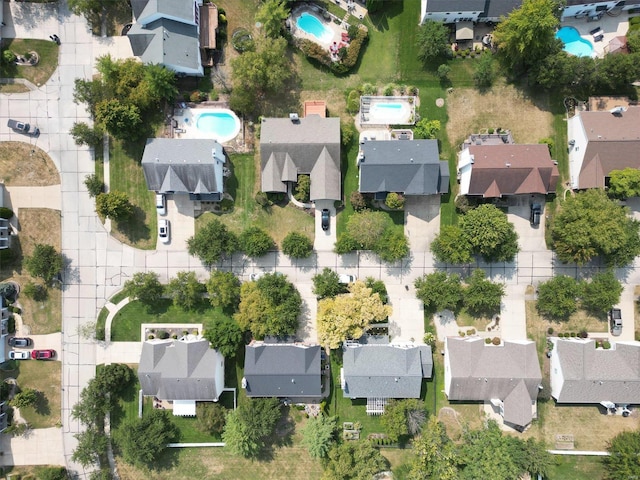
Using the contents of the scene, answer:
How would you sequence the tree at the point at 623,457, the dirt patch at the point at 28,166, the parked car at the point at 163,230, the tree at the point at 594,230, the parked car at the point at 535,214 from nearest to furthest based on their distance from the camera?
the tree at the point at 594,230, the tree at the point at 623,457, the parked car at the point at 535,214, the parked car at the point at 163,230, the dirt patch at the point at 28,166

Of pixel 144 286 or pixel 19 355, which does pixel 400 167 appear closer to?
pixel 144 286

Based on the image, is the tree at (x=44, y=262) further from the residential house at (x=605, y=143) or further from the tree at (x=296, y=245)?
the residential house at (x=605, y=143)

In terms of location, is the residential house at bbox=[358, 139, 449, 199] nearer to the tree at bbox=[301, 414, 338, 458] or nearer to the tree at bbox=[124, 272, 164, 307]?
the tree at bbox=[124, 272, 164, 307]

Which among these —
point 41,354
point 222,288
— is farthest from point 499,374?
point 41,354

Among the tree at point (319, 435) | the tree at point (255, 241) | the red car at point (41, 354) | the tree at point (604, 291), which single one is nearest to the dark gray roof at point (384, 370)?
the tree at point (319, 435)

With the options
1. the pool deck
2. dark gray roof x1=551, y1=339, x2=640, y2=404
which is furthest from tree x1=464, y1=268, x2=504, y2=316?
the pool deck
